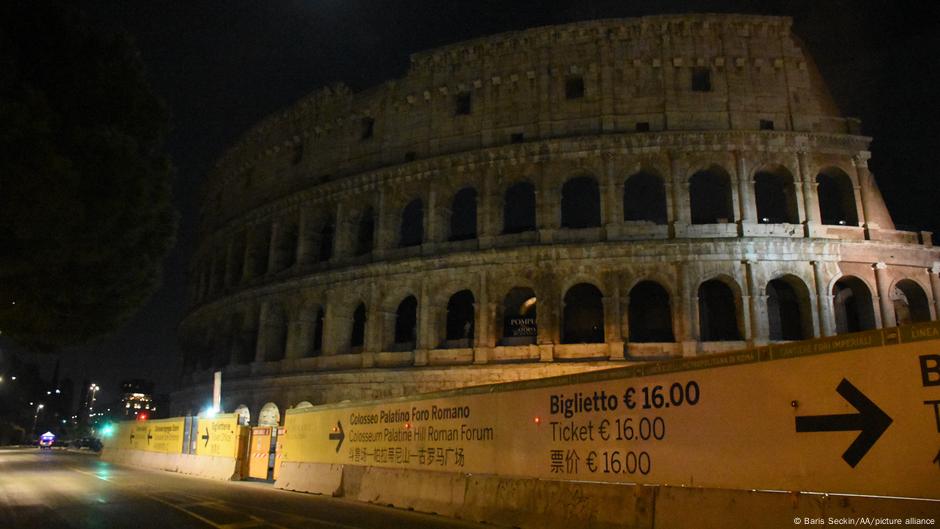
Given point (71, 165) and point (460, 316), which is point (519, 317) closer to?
point (460, 316)

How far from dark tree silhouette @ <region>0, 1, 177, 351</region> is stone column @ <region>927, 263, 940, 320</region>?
25027 mm

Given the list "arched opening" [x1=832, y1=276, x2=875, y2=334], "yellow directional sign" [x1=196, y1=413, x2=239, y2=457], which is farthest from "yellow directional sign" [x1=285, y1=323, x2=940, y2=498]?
"arched opening" [x1=832, y1=276, x2=875, y2=334]

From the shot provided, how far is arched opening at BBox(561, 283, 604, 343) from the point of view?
24641 millimetres

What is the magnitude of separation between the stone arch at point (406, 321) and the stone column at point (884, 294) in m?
17.8

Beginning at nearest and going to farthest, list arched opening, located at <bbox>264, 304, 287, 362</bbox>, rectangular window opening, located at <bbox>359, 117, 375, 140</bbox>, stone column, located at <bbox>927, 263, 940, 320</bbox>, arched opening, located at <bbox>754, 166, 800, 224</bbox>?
stone column, located at <bbox>927, 263, 940, 320</bbox> < arched opening, located at <bbox>754, 166, 800, 224</bbox> < rectangular window opening, located at <bbox>359, 117, 375, 140</bbox> < arched opening, located at <bbox>264, 304, 287, 362</bbox>

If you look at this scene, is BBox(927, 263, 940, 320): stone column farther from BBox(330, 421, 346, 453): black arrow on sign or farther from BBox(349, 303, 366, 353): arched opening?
BBox(349, 303, 366, 353): arched opening

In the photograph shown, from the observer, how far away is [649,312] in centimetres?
2473

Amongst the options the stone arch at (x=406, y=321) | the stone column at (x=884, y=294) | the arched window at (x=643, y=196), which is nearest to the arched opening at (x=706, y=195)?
the arched window at (x=643, y=196)

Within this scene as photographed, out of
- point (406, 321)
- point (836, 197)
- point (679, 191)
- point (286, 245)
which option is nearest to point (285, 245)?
point (286, 245)

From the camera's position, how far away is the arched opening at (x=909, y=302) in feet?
75.8

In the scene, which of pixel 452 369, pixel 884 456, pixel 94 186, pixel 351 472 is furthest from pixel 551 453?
pixel 452 369

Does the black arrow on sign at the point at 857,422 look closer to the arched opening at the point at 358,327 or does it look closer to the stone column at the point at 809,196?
the stone column at the point at 809,196

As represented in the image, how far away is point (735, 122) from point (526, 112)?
8036 mm

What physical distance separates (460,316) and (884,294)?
15.9 m
